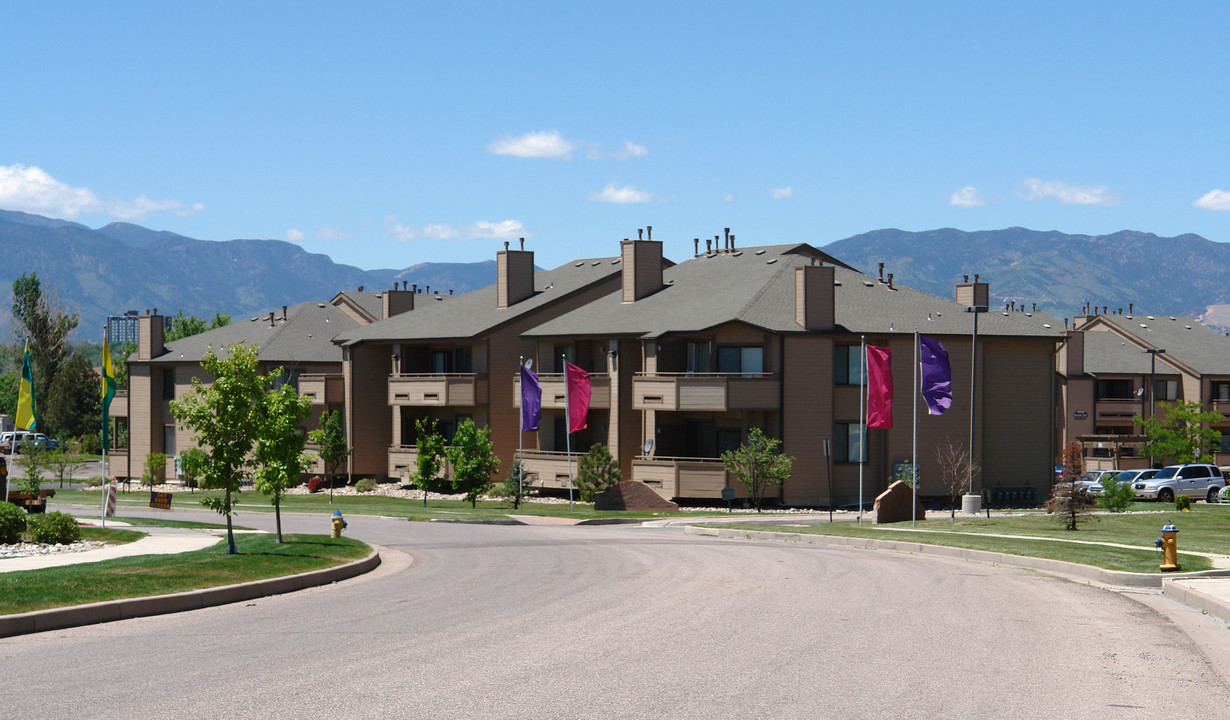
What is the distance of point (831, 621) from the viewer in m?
16.2

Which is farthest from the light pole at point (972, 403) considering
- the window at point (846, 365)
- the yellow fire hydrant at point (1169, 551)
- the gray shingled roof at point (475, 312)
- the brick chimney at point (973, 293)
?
the yellow fire hydrant at point (1169, 551)

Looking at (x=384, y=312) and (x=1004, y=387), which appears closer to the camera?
(x=1004, y=387)

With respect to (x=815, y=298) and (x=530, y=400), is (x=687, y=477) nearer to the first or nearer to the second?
(x=530, y=400)

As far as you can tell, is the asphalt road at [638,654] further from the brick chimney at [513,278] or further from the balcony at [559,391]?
the brick chimney at [513,278]

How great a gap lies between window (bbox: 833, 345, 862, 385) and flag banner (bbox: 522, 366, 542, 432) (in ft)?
42.4

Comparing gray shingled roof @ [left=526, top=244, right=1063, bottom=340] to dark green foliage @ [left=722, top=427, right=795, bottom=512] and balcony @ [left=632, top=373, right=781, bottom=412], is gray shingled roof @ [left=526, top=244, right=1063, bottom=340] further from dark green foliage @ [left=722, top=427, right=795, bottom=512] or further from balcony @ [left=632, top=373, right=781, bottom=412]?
dark green foliage @ [left=722, top=427, right=795, bottom=512]

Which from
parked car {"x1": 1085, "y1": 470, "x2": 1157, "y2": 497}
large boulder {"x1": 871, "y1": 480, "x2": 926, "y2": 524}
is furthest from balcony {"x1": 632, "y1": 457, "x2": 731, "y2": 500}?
parked car {"x1": 1085, "y1": 470, "x2": 1157, "y2": 497}

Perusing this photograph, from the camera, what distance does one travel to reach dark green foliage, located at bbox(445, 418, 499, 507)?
51625mm

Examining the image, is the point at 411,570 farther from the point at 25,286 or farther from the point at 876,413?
the point at 25,286

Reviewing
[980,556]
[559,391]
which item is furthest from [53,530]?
[559,391]

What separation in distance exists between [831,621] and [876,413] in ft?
91.9

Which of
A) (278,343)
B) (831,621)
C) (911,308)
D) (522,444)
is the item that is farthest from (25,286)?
(831,621)

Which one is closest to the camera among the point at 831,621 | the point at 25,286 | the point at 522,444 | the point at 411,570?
the point at 831,621

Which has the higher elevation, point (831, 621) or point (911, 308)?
point (911, 308)
